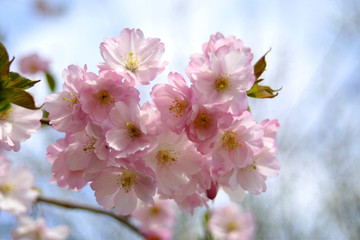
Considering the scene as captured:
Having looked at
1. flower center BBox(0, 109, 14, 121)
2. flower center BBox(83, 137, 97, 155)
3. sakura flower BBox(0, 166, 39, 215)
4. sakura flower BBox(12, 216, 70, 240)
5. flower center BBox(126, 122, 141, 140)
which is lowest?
sakura flower BBox(12, 216, 70, 240)

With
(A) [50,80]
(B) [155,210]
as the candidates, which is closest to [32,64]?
(A) [50,80]

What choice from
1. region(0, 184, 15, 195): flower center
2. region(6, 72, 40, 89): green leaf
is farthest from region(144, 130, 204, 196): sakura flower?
region(0, 184, 15, 195): flower center

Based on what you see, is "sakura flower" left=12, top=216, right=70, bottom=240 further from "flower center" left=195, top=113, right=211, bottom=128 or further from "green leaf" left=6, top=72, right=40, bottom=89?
"flower center" left=195, top=113, right=211, bottom=128

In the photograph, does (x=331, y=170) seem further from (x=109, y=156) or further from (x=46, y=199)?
(x=109, y=156)

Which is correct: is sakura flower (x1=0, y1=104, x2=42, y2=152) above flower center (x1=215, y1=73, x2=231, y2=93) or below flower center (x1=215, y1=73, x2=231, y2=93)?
below

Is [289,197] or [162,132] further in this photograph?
[289,197]

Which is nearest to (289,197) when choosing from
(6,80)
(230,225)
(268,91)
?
(230,225)

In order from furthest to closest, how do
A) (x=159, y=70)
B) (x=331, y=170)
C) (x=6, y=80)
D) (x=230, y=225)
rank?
(x=331, y=170), (x=230, y=225), (x=159, y=70), (x=6, y=80)
